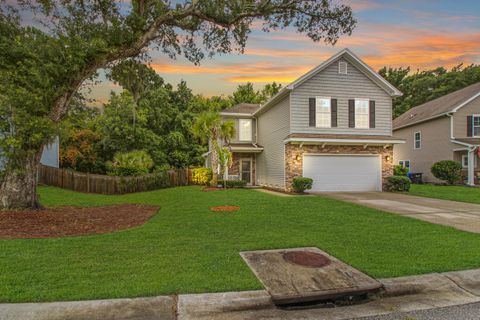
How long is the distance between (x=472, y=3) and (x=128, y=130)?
2096 centimetres

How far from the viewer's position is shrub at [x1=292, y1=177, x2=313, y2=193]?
13.8 meters

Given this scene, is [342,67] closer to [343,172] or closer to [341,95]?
[341,95]

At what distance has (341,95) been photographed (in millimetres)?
15156

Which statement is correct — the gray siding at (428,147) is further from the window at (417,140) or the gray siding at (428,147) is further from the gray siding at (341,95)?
the gray siding at (341,95)

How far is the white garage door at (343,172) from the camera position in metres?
15.0

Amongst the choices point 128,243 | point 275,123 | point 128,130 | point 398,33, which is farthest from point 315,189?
point 128,130

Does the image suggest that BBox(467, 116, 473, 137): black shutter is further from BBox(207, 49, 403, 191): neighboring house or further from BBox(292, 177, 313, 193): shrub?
Answer: BBox(292, 177, 313, 193): shrub

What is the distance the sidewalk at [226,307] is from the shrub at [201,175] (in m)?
14.0

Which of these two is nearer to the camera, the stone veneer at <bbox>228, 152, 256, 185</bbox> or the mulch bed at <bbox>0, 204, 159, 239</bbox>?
the mulch bed at <bbox>0, 204, 159, 239</bbox>

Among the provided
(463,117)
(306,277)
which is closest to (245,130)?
(463,117)

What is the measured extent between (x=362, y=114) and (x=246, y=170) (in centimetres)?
813

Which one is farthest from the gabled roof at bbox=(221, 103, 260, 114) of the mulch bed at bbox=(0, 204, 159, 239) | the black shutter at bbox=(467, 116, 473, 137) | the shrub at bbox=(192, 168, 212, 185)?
the black shutter at bbox=(467, 116, 473, 137)

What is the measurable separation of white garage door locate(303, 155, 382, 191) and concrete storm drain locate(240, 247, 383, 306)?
33.6 feet

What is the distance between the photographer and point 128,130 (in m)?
21.9
